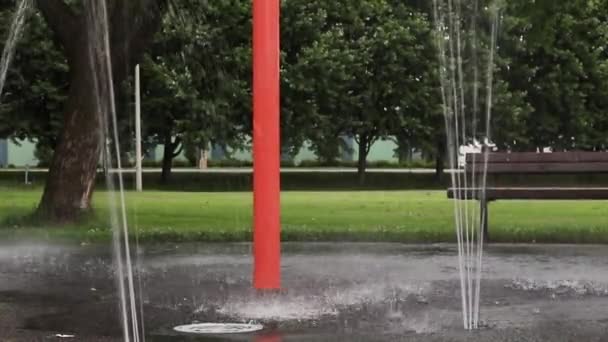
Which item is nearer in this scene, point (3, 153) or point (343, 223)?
point (343, 223)

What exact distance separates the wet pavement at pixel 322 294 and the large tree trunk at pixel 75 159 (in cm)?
274

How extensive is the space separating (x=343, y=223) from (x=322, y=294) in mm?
6874

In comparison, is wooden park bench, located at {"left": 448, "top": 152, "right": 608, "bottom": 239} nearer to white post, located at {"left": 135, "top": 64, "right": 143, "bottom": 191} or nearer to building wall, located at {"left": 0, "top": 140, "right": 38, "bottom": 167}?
white post, located at {"left": 135, "top": 64, "right": 143, "bottom": 191}

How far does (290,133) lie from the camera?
121 feet

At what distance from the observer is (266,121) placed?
7.41 metres

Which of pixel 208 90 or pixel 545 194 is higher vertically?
pixel 208 90

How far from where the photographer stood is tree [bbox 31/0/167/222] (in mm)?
13938

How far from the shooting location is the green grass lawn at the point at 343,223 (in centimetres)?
1220

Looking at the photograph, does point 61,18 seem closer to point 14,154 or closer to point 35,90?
point 35,90

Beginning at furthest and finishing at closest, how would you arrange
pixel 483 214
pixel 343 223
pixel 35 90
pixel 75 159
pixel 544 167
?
pixel 35 90 < pixel 343 223 < pixel 75 159 < pixel 544 167 < pixel 483 214

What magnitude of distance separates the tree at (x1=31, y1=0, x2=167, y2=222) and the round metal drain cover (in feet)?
26.3

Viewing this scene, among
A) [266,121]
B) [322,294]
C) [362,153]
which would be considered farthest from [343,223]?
[362,153]

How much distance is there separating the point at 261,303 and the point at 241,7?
2978cm

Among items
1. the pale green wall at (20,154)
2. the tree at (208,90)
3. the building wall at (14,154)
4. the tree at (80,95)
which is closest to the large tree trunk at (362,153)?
the tree at (208,90)
